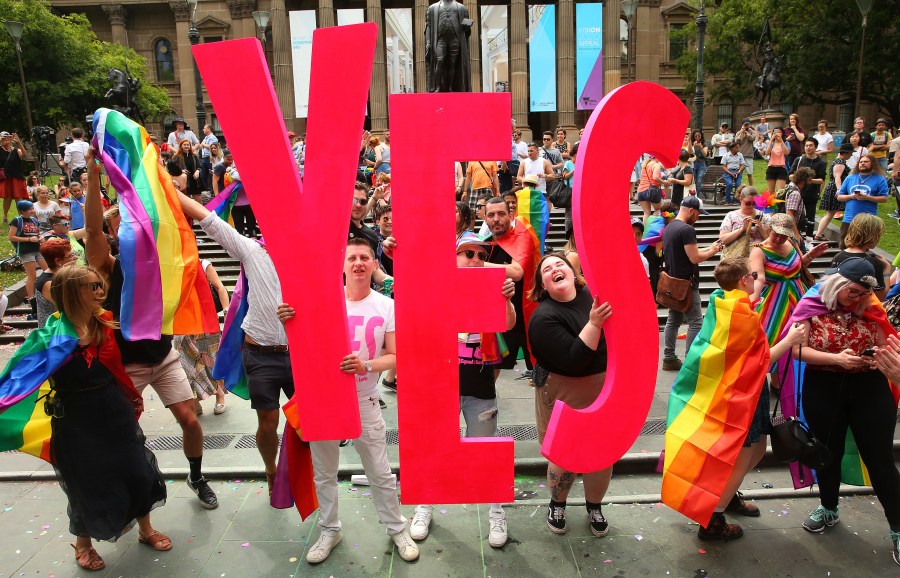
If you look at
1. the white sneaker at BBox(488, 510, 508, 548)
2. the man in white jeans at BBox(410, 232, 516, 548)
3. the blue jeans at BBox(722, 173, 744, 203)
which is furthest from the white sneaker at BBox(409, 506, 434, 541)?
the blue jeans at BBox(722, 173, 744, 203)

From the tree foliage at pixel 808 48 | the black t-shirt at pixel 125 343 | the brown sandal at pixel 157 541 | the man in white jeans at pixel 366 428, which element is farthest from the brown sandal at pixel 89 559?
the tree foliage at pixel 808 48

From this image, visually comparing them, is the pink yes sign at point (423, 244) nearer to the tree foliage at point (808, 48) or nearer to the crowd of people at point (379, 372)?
the crowd of people at point (379, 372)

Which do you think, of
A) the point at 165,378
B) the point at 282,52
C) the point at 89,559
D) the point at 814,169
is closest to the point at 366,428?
the point at 165,378

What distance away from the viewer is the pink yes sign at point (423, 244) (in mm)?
3137

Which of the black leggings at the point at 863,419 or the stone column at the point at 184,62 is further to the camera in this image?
the stone column at the point at 184,62

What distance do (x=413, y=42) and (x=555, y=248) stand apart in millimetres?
25533

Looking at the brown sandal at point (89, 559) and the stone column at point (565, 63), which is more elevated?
the stone column at point (565, 63)

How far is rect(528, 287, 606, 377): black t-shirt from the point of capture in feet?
13.0

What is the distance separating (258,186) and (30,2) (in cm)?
3634

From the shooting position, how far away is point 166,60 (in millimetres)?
41875

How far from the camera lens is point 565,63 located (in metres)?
33.9

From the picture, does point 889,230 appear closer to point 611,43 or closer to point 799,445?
point 799,445

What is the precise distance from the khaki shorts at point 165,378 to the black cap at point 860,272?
4.46m

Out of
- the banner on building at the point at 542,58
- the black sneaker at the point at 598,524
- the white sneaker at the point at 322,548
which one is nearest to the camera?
the white sneaker at the point at 322,548
